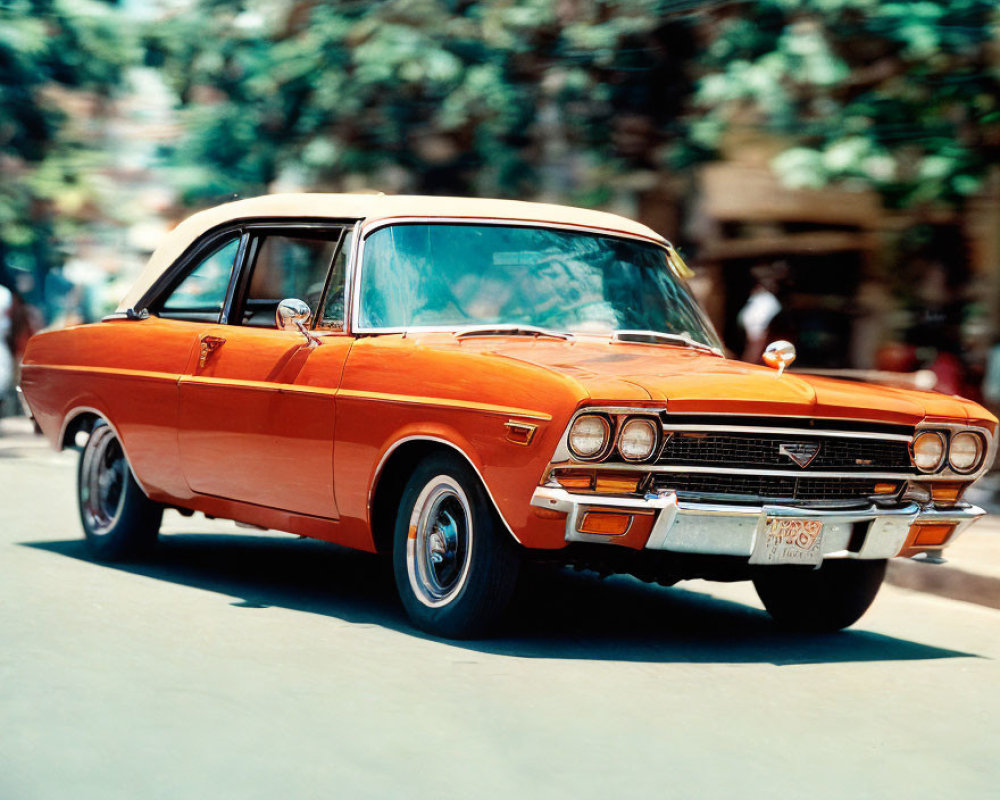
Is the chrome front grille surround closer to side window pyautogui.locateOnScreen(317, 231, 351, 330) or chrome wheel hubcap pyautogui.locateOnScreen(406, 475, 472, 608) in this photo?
chrome wheel hubcap pyautogui.locateOnScreen(406, 475, 472, 608)

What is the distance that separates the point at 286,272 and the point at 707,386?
112 inches

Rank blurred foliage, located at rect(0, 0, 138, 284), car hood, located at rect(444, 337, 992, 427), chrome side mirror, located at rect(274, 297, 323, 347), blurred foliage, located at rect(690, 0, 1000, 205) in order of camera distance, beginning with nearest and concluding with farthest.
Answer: car hood, located at rect(444, 337, 992, 427), chrome side mirror, located at rect(274, 297, 323, 347), blurred foliage, located at rect(690, 0, 1000, 205), blurred foliage, located at rect(0, 0, 138, 284)

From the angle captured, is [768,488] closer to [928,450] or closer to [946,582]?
[928,450]

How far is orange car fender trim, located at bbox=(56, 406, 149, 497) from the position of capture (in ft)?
26.7

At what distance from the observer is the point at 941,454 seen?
21.9 ft

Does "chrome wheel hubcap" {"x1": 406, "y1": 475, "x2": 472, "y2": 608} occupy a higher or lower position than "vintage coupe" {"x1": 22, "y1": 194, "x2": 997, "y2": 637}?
lower

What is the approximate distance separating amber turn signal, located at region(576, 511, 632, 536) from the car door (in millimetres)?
1375

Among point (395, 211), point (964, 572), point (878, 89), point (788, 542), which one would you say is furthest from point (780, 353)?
point (878, 89)

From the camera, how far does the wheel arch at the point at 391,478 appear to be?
652 centimetres

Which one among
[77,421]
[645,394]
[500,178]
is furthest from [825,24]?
[645,394]

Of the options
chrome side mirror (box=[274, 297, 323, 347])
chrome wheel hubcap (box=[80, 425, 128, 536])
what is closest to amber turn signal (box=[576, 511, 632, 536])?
chrome side mirror (box=[274, 297, 323, 347])

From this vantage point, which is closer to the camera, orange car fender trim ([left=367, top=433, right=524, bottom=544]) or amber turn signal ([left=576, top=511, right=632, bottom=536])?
amber turn signal ([left=576, top=511, right=632, bottom=536])

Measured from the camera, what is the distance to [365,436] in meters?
6.67

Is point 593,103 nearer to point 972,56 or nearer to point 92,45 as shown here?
point 972,56
